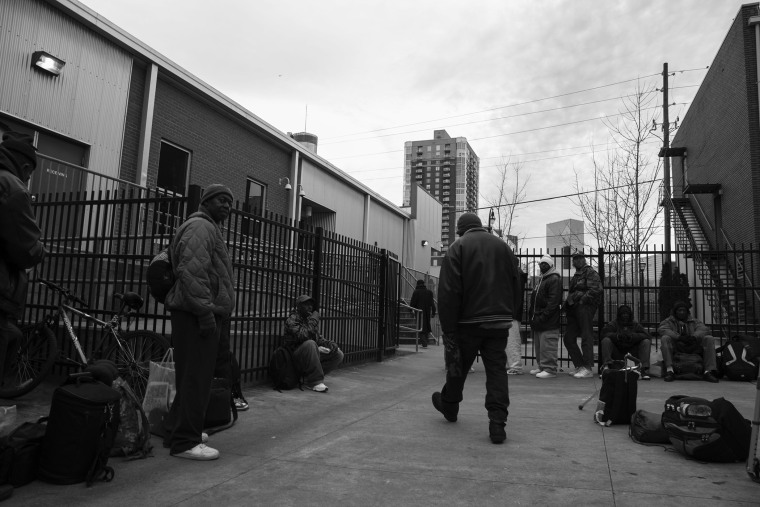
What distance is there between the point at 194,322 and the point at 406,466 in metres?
1.89

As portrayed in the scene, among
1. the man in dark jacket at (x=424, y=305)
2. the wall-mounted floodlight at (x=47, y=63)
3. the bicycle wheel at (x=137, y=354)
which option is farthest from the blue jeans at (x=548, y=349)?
the wall-mounted floodlight at (x=47, y=63)

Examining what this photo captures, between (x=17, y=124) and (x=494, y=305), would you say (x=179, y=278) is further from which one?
(x=17, y=124)

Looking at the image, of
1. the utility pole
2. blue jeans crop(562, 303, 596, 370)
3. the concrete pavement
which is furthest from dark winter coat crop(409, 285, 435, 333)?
the concrete pavement

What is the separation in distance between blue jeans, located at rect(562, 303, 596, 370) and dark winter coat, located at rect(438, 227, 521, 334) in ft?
14.9

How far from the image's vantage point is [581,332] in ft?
30.6

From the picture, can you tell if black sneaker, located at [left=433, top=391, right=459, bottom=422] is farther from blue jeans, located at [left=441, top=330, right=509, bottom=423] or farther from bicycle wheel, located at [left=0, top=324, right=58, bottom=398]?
bicycle wheel, located at [left=0, top=324, right=58, bottom=398]

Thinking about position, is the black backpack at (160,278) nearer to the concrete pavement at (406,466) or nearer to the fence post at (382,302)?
the concrete pavement at (406,466)

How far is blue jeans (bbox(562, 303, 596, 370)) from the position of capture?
30.0ft

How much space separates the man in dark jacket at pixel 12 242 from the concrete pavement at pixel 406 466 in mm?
1099

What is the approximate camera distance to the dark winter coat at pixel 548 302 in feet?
30.3

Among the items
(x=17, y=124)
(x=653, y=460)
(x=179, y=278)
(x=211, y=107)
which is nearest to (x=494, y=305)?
(x=653, y=460)

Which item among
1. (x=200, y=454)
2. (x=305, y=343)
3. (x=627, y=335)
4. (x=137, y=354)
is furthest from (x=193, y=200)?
(x=627, y=335)

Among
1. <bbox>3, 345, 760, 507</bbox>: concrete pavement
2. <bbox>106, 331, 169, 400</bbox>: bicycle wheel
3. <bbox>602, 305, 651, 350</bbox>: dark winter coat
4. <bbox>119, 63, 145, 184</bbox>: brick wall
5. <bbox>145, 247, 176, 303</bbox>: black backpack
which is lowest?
<bbox>3, 345, 760, 507</bbox>: concrete pavement

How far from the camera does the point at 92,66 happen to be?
10.9m
